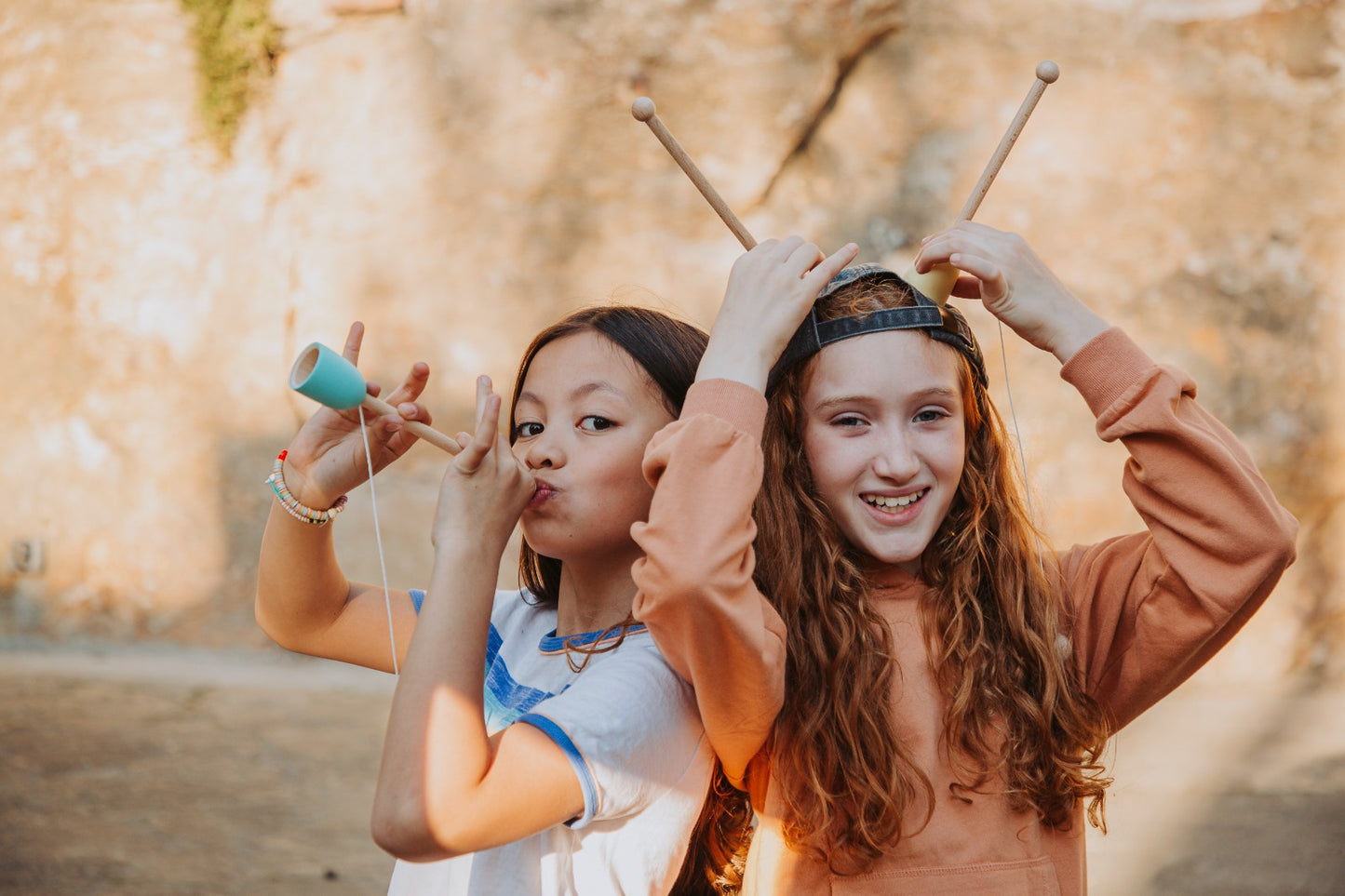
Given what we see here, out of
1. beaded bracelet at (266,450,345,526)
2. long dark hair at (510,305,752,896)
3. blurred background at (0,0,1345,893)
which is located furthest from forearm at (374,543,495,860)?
blurred background at (0,0,1345,893)

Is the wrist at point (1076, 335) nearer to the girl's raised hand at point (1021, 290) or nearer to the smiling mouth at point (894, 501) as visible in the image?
the girl's raised hand at point (1021, 290)

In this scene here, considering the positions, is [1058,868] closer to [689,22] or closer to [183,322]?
[689,22]

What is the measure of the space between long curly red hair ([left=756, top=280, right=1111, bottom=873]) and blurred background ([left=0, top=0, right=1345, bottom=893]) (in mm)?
2783

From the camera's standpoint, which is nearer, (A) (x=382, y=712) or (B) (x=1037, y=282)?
(B) (x=1037, y=282)

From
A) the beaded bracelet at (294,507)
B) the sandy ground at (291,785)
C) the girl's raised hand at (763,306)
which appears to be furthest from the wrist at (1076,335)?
the sandy ground at (291,785)

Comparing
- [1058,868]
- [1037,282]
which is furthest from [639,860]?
[1037,282]

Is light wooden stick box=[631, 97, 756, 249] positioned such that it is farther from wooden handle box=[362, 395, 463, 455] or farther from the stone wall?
the stone wall

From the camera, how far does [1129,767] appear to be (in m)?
3.40

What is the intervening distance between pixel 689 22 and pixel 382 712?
8.88 feet

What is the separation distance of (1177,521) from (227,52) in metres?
4.48

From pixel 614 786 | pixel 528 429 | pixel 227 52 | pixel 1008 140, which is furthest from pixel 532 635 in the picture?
pixel 227 52

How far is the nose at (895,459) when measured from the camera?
129 cm

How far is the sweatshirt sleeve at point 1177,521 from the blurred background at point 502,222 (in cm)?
281

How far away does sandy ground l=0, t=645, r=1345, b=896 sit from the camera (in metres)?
2.80
